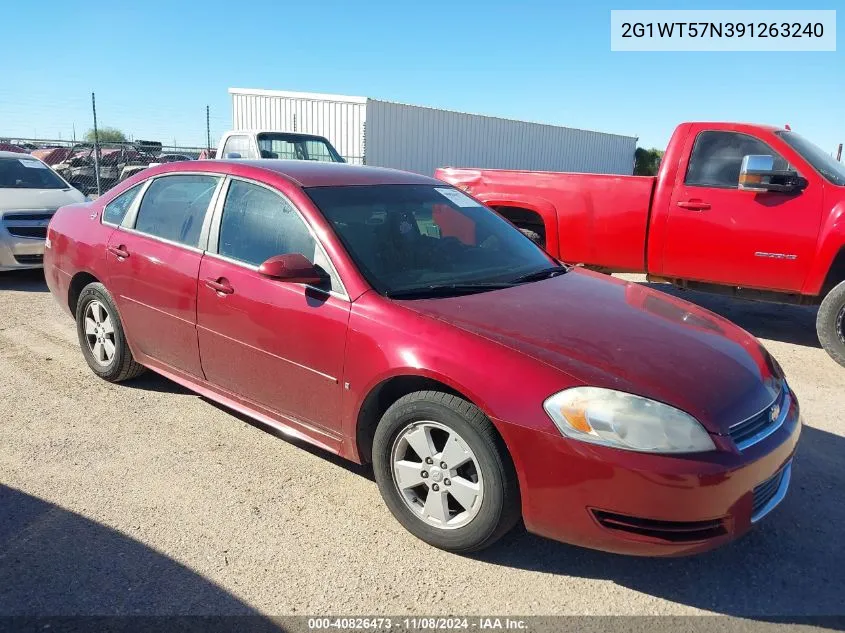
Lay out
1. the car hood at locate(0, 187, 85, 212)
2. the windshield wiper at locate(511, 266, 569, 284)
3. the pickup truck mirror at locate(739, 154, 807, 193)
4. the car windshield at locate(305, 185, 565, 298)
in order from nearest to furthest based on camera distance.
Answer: the car windshield at locate(305, 185, 565, 298)
the windshield wiper at locate(511, 266, 569, 284)
the pickup truck mirror at locate(739, 154, 807, 193)
the car hood at locate(0, 187, 85, 212)

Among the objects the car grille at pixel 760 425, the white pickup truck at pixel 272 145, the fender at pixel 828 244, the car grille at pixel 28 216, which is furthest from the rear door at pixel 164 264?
the white pickup truck at pixel 272 145

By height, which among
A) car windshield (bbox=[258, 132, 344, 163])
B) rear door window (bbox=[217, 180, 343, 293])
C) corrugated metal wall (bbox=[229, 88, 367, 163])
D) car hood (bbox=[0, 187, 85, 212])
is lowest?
car hood (bbox=[0, 187, 85, 212])

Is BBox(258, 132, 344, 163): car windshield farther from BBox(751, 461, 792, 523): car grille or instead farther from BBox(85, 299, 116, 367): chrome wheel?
BBox(751, 461, 792, 523): car grille

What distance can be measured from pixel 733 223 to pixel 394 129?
15159 millimetres

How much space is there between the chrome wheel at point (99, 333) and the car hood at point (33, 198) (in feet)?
14.2

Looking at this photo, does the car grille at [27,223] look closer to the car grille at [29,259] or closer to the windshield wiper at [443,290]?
the car grille at [29,259]

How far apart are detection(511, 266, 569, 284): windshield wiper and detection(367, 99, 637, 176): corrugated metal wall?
15.6 meters

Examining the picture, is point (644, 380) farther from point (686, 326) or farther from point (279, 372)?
point (279, 372)

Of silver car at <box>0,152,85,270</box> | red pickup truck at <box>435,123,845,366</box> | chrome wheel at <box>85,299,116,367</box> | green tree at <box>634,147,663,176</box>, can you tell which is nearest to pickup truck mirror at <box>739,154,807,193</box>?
red pickup truck at <box>435,123,845,366</box>

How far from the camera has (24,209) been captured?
314 inches

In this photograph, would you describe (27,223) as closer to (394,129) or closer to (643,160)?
(394,129)

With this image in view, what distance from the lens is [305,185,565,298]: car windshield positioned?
3.25 meters

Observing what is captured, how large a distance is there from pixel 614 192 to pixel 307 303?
425cm

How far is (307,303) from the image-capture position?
3.15m
